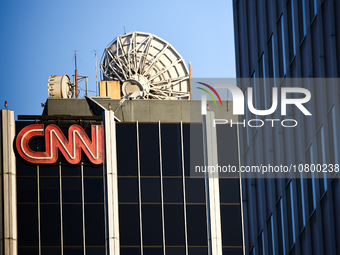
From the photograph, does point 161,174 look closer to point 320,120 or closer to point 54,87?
point 54,87

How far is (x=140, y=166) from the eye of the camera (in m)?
50.6

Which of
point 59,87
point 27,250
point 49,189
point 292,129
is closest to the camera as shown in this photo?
point 292,129

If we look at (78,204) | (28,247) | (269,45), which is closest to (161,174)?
(78,204)

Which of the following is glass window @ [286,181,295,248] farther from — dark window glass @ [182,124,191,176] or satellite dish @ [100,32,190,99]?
satellite dish @ [100,32,190,99]

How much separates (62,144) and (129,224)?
24.1 feet

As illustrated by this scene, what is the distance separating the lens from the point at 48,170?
163 feet

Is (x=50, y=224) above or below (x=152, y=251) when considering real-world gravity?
above

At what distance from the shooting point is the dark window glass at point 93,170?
5000 cm

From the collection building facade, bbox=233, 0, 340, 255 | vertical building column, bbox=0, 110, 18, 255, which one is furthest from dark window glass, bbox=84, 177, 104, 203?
building facade, bbox=233, 0, 340, 255

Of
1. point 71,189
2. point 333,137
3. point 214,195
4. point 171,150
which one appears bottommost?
point 214,195

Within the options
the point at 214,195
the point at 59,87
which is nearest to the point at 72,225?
the point at 214,195

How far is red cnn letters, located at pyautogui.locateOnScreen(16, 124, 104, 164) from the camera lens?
49594mm

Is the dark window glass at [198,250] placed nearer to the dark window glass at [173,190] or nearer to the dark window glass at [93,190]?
the dark window glass at [173,190]

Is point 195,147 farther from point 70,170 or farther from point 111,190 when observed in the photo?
point 70,170
